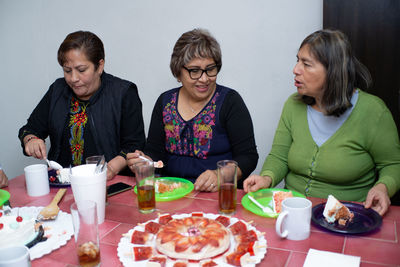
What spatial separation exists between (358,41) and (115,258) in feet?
6.27

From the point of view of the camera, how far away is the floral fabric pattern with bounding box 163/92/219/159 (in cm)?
199

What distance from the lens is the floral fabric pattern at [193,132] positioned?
1990mm

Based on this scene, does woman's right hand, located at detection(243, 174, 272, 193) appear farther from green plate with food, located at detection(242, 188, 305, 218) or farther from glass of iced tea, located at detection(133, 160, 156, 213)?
glass of iced tea, located at detection(133, 160, 156, 213)

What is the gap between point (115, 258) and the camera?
1.05 meters

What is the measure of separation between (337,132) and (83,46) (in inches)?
56.4

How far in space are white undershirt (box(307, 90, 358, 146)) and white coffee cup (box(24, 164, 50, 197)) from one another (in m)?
1.24

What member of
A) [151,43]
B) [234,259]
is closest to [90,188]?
[234,259]

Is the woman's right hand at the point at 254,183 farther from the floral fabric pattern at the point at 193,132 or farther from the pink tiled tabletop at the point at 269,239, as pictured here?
the floral fabric pattern at the point at 193,132

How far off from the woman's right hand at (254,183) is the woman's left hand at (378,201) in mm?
414

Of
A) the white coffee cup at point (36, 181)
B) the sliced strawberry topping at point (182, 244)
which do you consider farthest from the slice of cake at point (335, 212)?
the white coffee cup at point (36, 181)

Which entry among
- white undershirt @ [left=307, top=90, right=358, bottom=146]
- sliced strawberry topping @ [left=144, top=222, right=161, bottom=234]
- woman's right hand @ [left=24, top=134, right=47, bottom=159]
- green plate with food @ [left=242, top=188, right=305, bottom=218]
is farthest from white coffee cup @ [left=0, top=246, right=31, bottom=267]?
white undershirt @ [left=307, top=90, right=358, bottom=146]

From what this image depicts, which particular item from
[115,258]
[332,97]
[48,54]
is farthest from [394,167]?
[48,54]

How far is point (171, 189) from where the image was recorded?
1550 mm

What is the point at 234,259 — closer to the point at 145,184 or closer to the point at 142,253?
the point at 142,253
